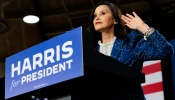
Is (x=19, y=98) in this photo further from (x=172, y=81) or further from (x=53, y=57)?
(x=172, y=81)

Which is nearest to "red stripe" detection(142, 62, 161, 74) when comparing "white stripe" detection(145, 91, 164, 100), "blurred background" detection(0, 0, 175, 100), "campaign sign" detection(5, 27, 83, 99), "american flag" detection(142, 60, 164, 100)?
"american flag" detection(142, 60, 164, 100)

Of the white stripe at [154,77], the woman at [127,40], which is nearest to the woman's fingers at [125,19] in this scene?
the woman at [127,40]

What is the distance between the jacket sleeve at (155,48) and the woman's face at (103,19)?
139 mm

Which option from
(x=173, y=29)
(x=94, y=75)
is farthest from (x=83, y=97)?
(x=173, y=29)

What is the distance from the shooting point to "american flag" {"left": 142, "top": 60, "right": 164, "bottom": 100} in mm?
4000

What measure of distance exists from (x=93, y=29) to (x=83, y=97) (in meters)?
0.39

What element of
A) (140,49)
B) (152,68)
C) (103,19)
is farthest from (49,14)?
(140,49)

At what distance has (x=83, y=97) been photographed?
1.07 meters

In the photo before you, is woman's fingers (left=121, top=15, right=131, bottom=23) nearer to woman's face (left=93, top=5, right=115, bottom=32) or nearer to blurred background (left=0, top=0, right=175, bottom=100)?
woman's face (left=93, top=5, right=115, bottom=32)

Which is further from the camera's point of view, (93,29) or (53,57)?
(93,29)

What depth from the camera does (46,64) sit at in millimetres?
1046

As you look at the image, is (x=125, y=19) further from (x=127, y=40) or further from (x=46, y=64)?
(x=46, y=64)

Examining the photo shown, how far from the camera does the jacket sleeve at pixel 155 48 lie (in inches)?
46.5

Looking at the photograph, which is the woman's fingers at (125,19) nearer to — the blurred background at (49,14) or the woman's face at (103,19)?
the woman's face at (103,19)
